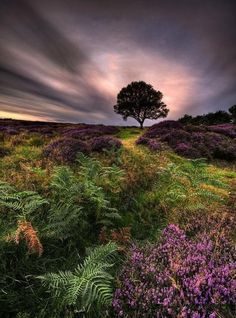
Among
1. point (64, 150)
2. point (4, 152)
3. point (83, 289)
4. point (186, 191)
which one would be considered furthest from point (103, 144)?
point (83, 289)

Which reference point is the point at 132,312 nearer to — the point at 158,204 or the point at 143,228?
the point at 143,228

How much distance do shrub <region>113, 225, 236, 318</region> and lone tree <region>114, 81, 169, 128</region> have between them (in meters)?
49.5

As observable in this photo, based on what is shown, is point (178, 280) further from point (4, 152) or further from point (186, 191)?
point (4, 152)

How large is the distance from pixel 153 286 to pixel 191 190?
4588mm

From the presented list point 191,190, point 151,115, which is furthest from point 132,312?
point 151,115

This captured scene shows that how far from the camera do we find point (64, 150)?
10.2 m

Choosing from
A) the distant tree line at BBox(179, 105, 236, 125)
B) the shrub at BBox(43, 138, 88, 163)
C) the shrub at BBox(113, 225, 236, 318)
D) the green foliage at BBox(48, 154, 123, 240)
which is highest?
the distant tree line at BBox(179, 105, 236, 125)

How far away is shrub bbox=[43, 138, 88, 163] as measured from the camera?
31.6 feet

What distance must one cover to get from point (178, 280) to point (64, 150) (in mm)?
7204

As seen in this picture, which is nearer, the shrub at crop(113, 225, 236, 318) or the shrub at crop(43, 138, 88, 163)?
the shrub at crop(113, 225, 236, 318)

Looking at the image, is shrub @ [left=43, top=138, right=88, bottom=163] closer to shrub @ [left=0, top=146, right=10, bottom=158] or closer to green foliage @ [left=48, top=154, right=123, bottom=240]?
shrub @ [left=0, top=146, right=10, bottom=158]

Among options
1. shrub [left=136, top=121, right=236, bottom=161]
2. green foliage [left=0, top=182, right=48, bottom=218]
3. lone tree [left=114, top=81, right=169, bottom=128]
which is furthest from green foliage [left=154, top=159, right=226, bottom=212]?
lone tree [left=114, top=81, right=169, bottom=128]

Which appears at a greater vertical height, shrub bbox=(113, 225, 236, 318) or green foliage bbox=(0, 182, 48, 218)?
green foliage bbox=(0, 182, 48, 218)

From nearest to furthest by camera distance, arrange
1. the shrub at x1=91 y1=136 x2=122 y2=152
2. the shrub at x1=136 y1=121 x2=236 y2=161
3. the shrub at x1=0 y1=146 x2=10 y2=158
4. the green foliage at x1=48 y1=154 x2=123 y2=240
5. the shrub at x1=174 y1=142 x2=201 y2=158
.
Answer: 1. the green foliage at x1=48 y1=154 x2=123 y2=240
2. the shrub at x1=0 y1=146 x2=10 y2=158
3. the shrub at x1=91 y1=136 x2=122 y2=152
4. the shrub at x1=174 y1=142 x2=201 y2=158
5. the shrub at x1=136 y1=121 x2=236 y2=161
